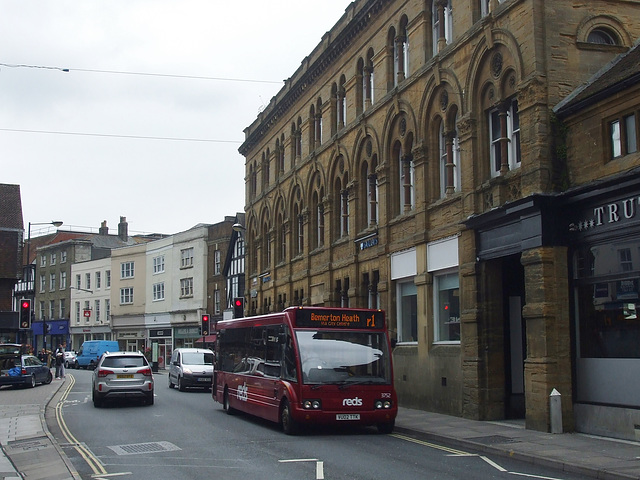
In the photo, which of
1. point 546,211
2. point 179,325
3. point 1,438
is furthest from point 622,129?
point 179,325

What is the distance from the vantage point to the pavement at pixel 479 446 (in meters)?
11.9

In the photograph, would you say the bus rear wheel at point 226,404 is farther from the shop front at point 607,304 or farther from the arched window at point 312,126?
the arched window at point 312,126

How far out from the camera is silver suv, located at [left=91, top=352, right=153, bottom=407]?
968 inches

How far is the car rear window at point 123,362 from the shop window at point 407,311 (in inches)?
324

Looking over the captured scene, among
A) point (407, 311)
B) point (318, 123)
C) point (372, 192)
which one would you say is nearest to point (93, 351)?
point (318, 123)

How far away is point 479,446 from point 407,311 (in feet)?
32.6

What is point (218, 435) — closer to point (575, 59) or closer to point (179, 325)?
point (575, 59)

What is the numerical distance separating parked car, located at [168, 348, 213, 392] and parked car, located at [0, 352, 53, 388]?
Result: 6.16 m

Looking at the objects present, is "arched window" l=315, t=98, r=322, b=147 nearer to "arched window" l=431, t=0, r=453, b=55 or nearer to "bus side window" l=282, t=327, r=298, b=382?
"arched window" l=431, t=0, r=453, b=55

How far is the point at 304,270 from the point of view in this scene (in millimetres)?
34094

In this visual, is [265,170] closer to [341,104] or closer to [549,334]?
[341,104]

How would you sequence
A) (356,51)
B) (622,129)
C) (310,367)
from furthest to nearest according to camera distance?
(356,51)
(310,367)
(622,129)

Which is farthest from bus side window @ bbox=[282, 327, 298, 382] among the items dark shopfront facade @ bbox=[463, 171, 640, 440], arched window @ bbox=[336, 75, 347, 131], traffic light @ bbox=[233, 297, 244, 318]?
traffic light @ bbox=[233, 297, 244, 318]

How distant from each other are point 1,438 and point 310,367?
6646mm
